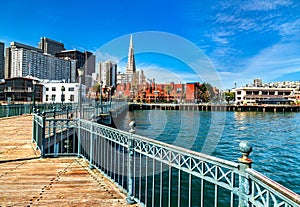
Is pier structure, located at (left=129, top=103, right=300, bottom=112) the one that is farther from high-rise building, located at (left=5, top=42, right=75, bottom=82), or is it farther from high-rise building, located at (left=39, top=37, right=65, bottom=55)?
high-rise building, located at (left=39, top=37, right=65, bottom=55)

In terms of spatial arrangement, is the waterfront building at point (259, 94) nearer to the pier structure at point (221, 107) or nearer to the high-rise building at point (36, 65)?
the pier structure at point (221, 107)

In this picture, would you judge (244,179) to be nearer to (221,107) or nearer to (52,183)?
(52,183)

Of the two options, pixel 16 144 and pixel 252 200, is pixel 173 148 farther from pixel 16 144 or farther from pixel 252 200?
pixel 16 144

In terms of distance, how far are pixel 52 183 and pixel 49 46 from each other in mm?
202105

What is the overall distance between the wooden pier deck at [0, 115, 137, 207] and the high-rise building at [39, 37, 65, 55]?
19053cm

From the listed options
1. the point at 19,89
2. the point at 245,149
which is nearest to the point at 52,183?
the point at 245,149

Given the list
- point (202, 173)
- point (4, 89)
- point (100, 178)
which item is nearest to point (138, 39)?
point (100, 178)

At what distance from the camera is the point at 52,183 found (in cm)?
491

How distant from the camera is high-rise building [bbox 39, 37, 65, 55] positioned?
17912 cm

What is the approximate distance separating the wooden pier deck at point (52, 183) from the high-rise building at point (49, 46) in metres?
191

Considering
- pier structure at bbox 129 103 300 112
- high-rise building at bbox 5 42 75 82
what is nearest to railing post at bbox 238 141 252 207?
pier structure at bbox 129 103 300 112

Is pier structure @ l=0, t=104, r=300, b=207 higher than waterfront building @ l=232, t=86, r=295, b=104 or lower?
lower

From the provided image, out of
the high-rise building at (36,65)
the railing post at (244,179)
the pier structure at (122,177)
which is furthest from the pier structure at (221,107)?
the railing post at (244,179)

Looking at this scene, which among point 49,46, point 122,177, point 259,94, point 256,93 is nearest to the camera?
point 122,177
